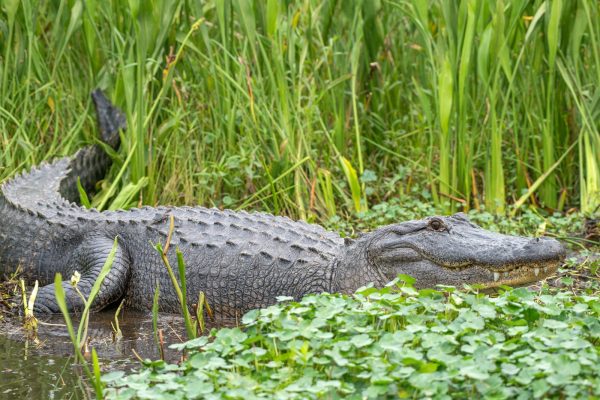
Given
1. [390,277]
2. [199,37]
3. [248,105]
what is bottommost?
[390,277]

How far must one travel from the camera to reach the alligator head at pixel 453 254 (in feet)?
16.4

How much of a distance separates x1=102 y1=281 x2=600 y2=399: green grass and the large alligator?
97cm

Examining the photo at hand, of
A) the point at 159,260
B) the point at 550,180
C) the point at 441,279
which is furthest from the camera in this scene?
the point at 550,180

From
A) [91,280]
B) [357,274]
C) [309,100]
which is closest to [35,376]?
[91,280]

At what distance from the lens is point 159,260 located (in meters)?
5.99

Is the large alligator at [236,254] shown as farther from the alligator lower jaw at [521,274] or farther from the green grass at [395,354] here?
the green grass at [395,354]

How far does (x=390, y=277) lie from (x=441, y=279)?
1.04 feet

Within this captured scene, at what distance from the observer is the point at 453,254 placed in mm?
5344

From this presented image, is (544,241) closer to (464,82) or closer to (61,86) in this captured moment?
(464,82)

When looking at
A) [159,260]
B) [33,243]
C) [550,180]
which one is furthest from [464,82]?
[33,243]

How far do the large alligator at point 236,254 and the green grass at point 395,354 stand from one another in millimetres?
974

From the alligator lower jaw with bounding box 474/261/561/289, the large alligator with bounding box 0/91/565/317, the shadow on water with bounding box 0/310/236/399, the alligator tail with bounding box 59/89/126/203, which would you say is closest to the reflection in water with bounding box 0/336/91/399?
the shadow on water with bounding box 0/310/236/399

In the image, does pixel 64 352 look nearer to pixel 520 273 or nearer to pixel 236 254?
pixel 236 254

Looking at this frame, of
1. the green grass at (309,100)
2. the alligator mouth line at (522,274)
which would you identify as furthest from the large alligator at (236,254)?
the green grass at (309,100)
